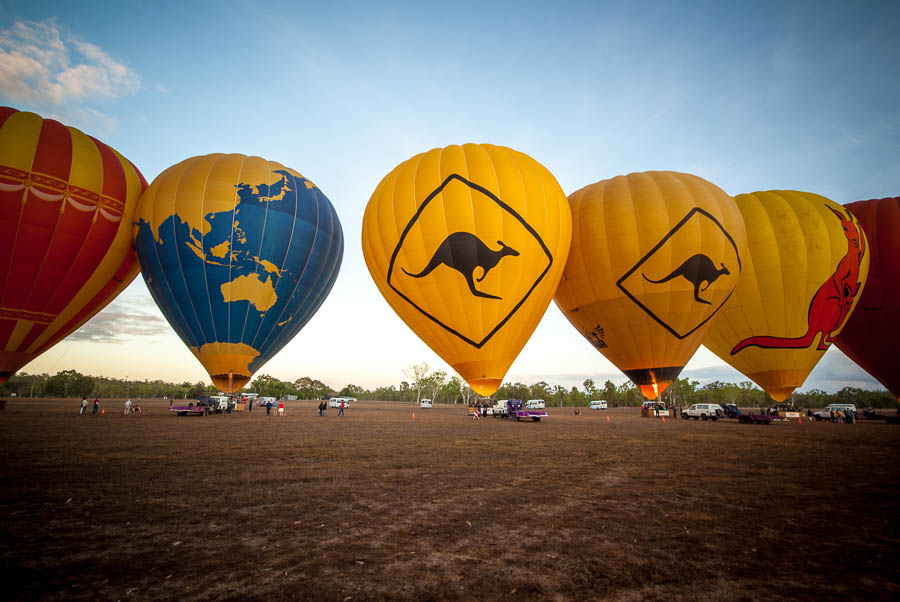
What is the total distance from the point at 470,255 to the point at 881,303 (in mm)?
19707

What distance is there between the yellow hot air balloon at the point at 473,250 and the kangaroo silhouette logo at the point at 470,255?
0.03 m

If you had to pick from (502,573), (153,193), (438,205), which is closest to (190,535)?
(502,573)

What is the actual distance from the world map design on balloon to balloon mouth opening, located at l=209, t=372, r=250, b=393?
715 mm

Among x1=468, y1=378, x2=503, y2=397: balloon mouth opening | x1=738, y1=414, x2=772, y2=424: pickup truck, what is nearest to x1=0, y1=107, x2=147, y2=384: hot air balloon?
x1=468, y1=378, x2=503, y2=397: balloon mouth opening

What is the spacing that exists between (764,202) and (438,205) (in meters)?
15.1

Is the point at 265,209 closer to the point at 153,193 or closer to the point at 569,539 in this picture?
the point at 153,193

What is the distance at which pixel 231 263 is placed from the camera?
719 inches

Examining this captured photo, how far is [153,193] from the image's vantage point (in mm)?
18875

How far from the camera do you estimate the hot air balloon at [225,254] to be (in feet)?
59.7

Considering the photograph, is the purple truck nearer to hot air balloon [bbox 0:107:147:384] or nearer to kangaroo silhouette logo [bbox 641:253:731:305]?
hot air balloon [bbox 0:107:147:384]

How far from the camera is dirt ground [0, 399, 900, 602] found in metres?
3.04

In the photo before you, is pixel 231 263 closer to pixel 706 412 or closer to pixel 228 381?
→ pixel 228 381

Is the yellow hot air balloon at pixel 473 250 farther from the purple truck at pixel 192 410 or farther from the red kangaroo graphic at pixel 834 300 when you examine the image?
the purple truck at pixel 192 410

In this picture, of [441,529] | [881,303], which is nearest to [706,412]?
[881,303]
